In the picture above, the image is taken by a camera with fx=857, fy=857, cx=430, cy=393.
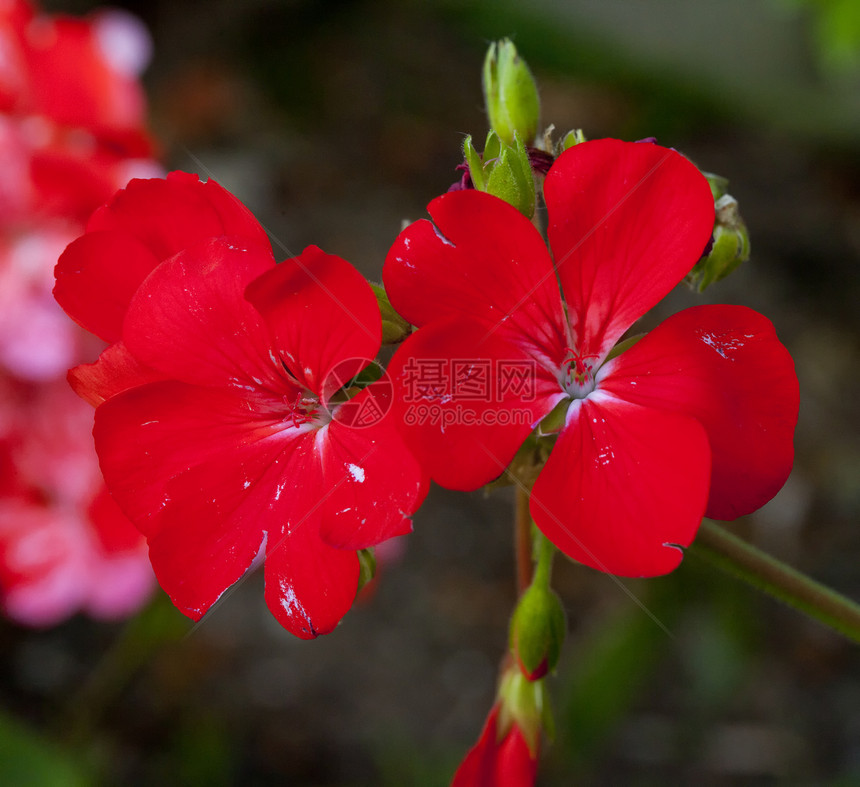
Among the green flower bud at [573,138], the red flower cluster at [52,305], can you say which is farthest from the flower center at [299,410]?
the red flower cluster at [52,305]

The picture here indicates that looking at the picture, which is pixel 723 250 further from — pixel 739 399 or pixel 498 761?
pixel 498 761

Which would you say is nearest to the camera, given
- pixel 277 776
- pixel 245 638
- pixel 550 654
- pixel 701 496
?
pixel 701 496

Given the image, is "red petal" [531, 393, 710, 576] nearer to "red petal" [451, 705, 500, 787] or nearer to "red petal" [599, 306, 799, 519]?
"red petal" [599, 306, 799, 519]

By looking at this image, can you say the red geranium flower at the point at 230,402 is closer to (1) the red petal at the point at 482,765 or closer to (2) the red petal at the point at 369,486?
(2) the red petal at the point at 369,486

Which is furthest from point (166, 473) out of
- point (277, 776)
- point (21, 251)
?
point (277, 776)

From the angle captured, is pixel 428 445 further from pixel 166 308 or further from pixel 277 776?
pixel 277 776

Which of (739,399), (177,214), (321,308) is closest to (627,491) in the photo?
(739,399)
